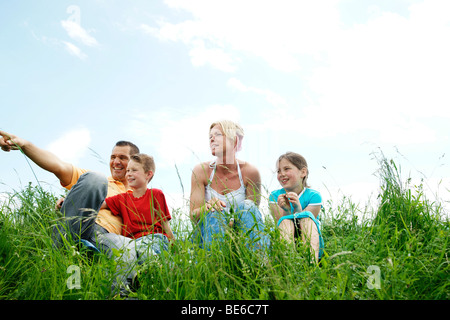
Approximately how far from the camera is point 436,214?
144 inches

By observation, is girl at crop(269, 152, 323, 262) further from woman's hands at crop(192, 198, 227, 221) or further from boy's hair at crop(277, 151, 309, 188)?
woman's hands at crop(192, 198, 227, 221)

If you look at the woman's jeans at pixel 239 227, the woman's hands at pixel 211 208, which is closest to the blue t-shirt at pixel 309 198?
the woman's jeans at pixel 239 227

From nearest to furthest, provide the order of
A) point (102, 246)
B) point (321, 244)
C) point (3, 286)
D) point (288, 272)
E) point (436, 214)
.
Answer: point (288, 272) < point (3, 286) < point (102, 246) < point (321, 244) < point (436, 214)

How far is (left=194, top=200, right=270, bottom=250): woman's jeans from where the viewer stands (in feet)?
8.32

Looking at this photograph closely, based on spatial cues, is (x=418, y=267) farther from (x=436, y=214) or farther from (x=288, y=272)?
(x=436, y=214)

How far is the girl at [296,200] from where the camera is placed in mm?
3163

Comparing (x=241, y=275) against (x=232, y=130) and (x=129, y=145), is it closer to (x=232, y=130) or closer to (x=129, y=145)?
(x=232, y=130)

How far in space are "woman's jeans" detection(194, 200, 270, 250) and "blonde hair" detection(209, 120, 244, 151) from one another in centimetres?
107

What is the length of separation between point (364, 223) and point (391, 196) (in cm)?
43

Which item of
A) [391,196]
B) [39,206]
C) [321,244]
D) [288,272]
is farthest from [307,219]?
[39,206]

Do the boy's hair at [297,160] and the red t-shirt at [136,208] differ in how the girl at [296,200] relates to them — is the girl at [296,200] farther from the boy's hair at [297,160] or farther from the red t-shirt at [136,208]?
the red t-shirt at [136,208]

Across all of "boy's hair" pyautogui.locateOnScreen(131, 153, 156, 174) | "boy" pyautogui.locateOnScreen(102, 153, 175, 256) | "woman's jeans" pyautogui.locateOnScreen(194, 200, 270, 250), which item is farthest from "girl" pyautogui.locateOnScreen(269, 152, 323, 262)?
"boy's hair" pyautogui.locateOnScreen(131, 153, 156, 174)

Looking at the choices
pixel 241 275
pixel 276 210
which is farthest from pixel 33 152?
pixel 276 210

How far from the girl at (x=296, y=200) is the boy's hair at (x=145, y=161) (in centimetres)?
131
